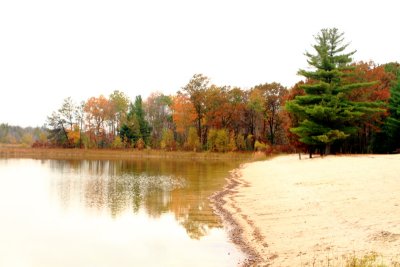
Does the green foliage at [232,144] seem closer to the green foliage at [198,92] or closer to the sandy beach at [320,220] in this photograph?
the green foliage at [198,92]

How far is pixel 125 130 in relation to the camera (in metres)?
89.9

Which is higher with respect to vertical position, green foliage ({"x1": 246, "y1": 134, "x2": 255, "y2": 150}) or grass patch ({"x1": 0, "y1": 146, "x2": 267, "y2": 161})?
green foliage ({"x1": 246, "y1": 134, "x2": 255, "y2": 150})

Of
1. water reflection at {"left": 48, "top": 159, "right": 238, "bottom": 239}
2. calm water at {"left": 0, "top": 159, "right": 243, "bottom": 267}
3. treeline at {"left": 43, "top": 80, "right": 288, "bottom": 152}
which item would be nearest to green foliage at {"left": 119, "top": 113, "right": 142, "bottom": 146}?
treeline at {"left": 43, "top": 80, "right": 288, "bottom": 152}

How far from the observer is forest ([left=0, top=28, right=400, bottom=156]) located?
43406mm

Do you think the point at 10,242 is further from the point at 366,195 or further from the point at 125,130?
the point at 125,130

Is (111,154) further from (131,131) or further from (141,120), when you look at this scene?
(141,120)

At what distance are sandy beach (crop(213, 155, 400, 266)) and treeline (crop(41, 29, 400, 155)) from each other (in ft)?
73.5

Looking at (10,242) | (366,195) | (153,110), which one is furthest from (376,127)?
(153,110)

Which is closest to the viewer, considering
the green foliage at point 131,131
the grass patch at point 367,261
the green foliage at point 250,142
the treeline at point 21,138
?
the grass patch at point 367,261

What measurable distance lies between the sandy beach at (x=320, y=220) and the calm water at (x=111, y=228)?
3.21 ft

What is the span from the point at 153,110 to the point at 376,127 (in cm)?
6582

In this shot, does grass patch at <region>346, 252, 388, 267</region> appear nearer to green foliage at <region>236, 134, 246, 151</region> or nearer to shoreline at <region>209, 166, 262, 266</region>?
shoreline at <region>209, 166, 262, 266</region>

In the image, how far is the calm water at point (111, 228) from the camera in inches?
448

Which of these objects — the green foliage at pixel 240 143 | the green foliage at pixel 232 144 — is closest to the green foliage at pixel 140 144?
the green foliage at pixel 232 144
